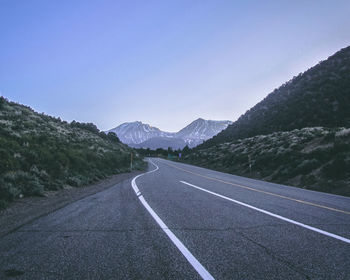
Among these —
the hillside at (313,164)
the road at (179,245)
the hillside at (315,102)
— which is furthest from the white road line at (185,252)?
the hillside at (315,102)

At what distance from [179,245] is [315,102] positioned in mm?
41821

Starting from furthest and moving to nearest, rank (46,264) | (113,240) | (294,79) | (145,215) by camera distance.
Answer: (294,79) < (145,215) < (113,240) < (46,264)

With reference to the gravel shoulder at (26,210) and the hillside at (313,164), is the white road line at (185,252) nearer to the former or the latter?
the gravel shoulder at (26,210)

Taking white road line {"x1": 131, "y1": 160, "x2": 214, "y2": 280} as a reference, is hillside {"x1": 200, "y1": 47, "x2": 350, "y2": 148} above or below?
above

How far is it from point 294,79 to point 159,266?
63.0 metres

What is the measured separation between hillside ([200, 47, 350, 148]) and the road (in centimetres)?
3059

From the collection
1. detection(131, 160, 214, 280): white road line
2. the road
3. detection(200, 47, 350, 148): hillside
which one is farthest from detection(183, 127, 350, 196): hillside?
detection(200, 47, 350, 148): hillside

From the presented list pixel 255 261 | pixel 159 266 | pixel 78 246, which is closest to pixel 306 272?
pixel 255 261

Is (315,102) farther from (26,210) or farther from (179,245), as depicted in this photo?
(26,210)

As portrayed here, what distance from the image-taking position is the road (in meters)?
2.34

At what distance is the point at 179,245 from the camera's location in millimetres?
2998

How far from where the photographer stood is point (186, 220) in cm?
424

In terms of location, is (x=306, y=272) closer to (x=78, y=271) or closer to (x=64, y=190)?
(x=78, y=271)

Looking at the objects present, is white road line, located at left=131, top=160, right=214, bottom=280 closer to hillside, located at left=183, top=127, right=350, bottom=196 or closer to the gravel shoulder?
the gravel shoulder
